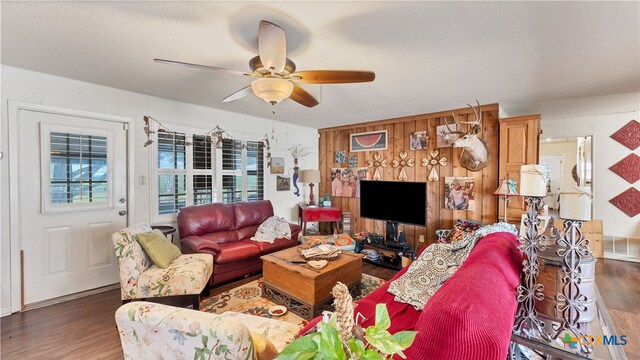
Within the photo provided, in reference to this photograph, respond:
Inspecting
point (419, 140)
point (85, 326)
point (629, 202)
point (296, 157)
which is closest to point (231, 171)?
point (296, 157)

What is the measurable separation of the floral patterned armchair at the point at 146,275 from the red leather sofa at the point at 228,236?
509 mm

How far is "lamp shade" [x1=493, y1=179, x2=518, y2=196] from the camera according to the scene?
3.28 m

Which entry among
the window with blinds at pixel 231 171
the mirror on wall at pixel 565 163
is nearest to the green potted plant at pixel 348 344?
the window with blinds at pixel 231 171

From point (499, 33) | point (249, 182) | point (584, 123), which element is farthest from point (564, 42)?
point (249, 182)

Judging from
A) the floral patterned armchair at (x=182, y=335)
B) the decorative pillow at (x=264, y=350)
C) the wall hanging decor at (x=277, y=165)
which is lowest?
the decorative pillow at (x=264, y=350)

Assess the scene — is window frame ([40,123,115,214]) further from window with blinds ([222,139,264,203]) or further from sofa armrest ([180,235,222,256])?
window with blinds ([222,139,264,203])

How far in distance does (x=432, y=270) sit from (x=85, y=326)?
3.07 meters

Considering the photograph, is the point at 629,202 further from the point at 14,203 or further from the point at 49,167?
the point at 14,203

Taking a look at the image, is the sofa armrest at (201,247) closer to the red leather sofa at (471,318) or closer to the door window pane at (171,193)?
the door window pane at (171,193)

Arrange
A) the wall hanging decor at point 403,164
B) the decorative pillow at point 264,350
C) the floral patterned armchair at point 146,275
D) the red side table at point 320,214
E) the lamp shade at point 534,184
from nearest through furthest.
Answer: the decorative pillow at point 264,350 → the lamp shade at point 534,184 → the floral patterned armchair at point 146,275 → the wall hanging decor at point 403,164 → the red side table at point 320,214

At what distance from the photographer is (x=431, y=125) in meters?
4.19

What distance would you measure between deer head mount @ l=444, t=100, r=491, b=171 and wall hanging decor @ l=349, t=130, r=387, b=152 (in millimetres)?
1326

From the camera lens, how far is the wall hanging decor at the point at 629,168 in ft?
11.7

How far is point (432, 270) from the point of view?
1984mm
